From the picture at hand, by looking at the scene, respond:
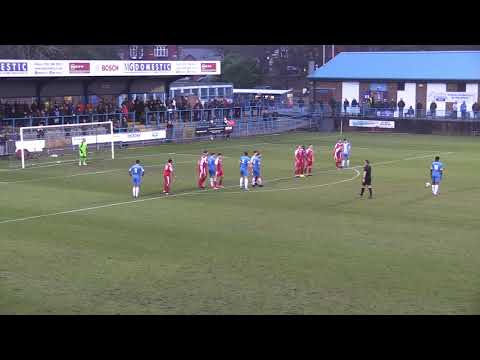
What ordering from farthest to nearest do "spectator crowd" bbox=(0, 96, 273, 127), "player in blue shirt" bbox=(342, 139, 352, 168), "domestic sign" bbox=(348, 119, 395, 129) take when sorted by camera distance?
1. "domestic sign" bbox=(348, 119, 395, 129)
2. "spectator crowd" bbox=(0, 96, 273, 127)
3. "player in blue shirt" bbox=(342, 139, 352, 168)

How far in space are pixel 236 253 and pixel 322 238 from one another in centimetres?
323

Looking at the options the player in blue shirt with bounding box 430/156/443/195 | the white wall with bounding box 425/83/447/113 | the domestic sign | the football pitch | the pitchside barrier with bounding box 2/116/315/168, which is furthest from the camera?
the white wall with bounding box 425/83/447/113

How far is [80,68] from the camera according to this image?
2012 inches

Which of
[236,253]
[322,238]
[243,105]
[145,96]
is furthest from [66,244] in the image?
[145,96]

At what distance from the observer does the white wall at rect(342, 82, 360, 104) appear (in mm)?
71250

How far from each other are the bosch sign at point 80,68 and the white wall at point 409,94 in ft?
103

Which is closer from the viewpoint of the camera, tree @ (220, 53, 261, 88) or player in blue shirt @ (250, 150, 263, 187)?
player in blue shirt @ (250, 150, 263, 187)

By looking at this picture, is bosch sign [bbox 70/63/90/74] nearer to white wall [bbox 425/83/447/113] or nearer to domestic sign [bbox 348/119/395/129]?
domestic sign [bbox 348/119/395/129]

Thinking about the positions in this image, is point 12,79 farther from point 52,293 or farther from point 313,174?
point 52,293

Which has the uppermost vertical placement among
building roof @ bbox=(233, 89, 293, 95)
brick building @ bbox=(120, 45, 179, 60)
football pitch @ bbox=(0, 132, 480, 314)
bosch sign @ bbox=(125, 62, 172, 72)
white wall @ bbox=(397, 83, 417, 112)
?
brick building @ bbox=(120, 45, 179, 60)

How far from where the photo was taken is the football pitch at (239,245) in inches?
574

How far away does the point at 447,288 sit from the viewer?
15.3 metres

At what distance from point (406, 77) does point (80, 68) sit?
105 feet

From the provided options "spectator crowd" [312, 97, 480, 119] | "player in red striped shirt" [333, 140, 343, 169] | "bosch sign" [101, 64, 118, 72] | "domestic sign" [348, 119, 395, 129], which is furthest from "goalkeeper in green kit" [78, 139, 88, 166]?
"spectator crowd" [312, 97, 480, 119]
